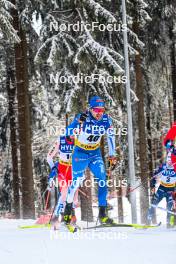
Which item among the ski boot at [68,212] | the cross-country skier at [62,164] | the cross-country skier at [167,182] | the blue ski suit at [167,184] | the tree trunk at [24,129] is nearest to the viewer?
the ski boot at [68,212]

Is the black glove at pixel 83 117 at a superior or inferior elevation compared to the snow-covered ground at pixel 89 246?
superior

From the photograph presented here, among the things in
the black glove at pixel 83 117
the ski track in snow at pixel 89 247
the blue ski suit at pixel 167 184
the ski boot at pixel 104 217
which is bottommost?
the ski track in snow at pixel 89 247

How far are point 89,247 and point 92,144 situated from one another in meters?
2.33

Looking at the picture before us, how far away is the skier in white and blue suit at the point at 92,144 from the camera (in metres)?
8.25

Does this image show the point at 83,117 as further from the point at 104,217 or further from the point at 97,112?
the point at 104,217

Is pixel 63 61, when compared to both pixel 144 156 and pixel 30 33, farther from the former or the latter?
pixel 144 156

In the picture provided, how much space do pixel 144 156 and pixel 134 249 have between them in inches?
408

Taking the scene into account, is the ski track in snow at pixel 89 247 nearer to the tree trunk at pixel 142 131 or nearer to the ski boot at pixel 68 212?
the ski boot at pixel 68 212

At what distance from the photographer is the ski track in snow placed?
5.88 meters

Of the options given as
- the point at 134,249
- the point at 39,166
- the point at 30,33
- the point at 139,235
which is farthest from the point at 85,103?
the point at 39,166

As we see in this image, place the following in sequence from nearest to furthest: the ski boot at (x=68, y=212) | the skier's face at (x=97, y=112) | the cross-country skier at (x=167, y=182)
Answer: the skier's face at (x=97, y=112) < the ski boot at (x=68, y=212) < the cross-country skier at (x=167, y=182)

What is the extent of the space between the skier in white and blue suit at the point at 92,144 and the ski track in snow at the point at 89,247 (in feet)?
2.42

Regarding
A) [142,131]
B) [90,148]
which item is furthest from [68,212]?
[142,131]

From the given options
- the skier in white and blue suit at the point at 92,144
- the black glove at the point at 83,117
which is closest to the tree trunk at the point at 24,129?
the skier in white and blue suit at the point at 92,144
